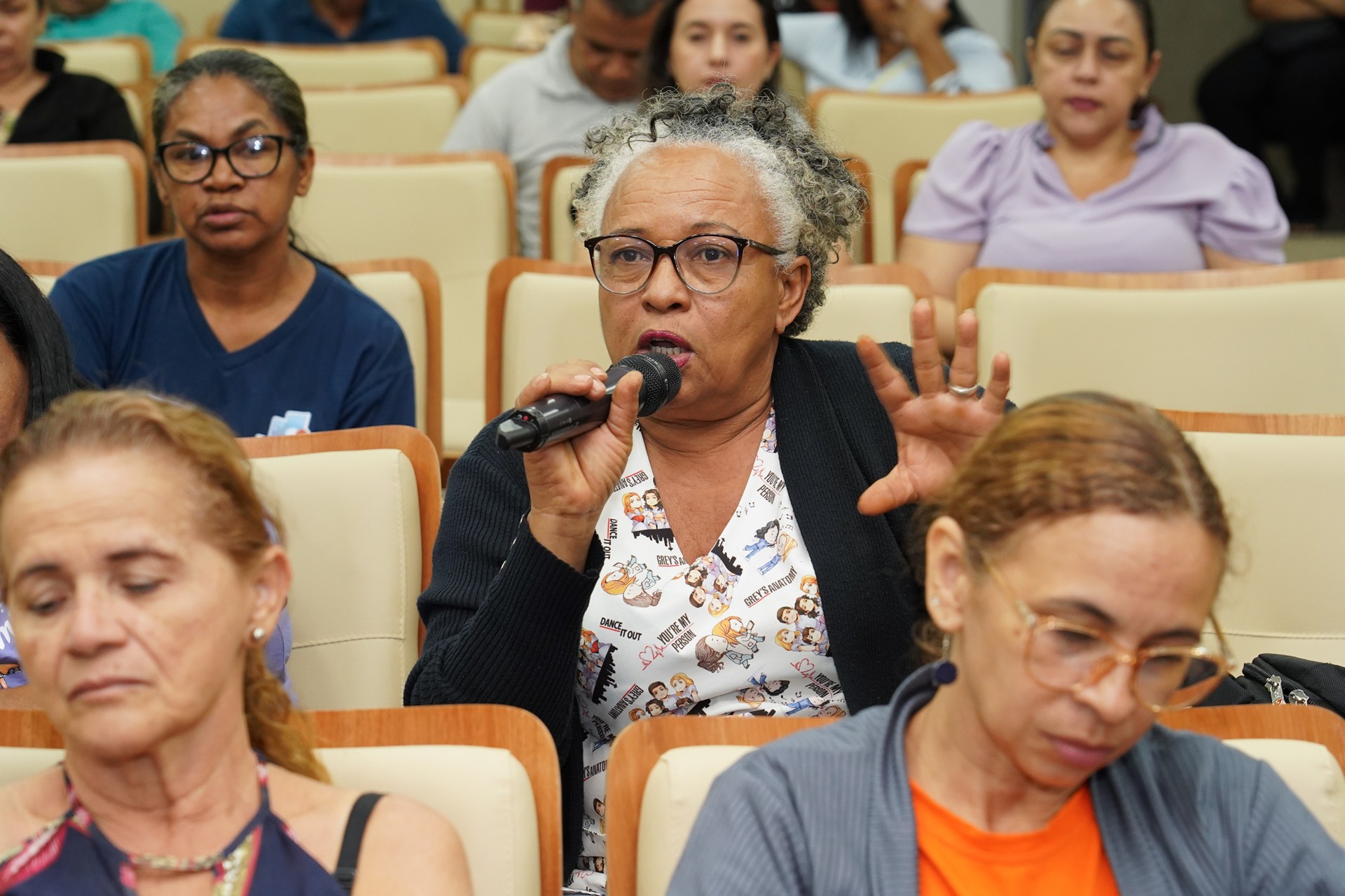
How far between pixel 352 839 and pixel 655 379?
23.1 inches

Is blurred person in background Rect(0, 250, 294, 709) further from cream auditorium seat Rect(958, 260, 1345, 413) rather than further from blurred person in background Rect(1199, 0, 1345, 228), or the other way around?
blurred person in background Rect(1199, 0, 1345, 228)

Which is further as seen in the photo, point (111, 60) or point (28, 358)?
point (111, 60)

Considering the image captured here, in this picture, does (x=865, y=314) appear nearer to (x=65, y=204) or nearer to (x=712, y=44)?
(x=712, y=44)

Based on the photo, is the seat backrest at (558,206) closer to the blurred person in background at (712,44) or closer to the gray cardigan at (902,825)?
the blurred person in background at (712,44)

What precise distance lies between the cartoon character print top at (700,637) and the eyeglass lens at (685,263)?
282 mm

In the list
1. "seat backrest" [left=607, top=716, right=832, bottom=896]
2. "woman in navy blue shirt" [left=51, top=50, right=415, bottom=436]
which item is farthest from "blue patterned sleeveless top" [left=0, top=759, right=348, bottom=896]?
"woman in navy blue shirt" [left=51, top=50, right=415, bottom=436]

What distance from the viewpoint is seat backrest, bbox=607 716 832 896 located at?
1292 millimetres

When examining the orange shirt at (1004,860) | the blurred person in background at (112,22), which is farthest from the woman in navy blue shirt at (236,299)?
the blurred person in background at (112,22)

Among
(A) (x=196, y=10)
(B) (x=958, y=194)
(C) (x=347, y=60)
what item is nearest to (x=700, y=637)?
(B) (x=958, y=194)

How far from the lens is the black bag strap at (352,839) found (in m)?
1.24

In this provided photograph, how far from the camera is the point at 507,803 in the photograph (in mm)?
1324

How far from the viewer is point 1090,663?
1144 mm

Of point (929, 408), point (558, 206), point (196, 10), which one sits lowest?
point (929, 408)

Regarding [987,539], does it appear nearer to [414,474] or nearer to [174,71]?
[414,474]
